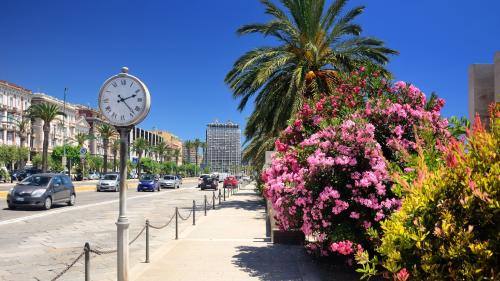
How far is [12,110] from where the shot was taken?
3364 inches

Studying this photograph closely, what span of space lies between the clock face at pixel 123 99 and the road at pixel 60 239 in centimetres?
290

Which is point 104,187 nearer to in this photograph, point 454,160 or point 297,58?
point 297,58

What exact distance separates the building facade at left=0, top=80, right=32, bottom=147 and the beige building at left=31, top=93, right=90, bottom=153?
2563 mm

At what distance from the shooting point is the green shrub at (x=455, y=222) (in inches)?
95.1

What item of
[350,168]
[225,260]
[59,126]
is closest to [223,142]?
[59,126]

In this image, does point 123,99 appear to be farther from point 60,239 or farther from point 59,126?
point 59,126

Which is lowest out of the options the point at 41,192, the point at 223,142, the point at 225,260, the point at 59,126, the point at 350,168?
the point at 225,260

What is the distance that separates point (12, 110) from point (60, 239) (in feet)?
278

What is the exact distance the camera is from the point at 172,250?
9812 mm

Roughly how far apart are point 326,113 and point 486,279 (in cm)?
627

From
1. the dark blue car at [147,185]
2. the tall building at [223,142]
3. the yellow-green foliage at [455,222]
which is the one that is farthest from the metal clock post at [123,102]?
the tall building at [223,142]

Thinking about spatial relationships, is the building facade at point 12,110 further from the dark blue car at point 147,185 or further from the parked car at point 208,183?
the parked car at point 208,183

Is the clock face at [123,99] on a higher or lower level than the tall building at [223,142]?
lower

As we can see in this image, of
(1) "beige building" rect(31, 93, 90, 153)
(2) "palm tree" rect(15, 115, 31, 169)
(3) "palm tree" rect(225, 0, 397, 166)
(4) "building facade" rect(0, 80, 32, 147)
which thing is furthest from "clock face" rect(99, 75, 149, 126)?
(2) "palm tree" rect(15, 115, 31, 169)
